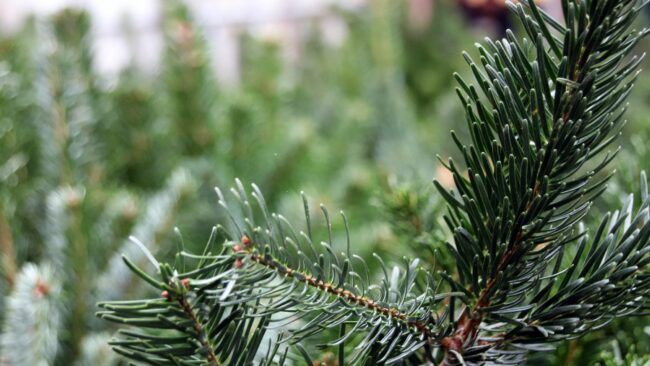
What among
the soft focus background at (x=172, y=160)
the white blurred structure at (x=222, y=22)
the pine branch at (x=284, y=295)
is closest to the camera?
the pine branch at (x=284, y=295)

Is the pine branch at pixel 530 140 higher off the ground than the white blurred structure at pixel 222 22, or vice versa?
the white blurred structure at pixel 222 22

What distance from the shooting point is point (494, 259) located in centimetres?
21

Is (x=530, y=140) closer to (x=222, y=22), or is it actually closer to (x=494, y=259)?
(x=494, y=259)

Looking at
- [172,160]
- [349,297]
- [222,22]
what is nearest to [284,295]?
[349,297]

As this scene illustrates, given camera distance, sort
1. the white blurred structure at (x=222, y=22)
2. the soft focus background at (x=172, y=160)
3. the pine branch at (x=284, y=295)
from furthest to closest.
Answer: the white blurred structure at (x=222, y=22) → the soft focus background at (x=172, y=160) → the pine branch at (x=284, y=295)

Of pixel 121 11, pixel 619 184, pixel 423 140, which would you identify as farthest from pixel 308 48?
pixel 619 184

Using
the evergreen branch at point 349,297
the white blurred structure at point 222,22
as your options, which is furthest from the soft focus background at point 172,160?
the white blurred structure at point 222,22

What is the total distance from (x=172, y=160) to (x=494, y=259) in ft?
1.44

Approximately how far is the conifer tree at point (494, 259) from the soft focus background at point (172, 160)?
0.9 inches

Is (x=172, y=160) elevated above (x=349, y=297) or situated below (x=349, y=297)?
above

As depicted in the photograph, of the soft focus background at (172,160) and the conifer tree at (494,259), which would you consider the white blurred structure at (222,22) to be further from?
the conifer tree at (494,259)

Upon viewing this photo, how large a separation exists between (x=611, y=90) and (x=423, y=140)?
523mm

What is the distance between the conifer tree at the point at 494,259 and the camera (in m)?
0.19

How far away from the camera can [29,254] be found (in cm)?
48
